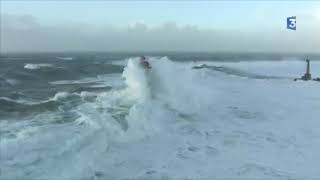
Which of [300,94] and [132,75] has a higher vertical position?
[132,75]

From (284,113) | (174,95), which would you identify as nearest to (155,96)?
(174,95)

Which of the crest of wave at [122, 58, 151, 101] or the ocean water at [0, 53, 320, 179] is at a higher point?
the crest of wave at [122, 58, 151, 101]

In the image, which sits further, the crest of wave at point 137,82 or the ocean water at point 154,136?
the crest of wave at point 137,82

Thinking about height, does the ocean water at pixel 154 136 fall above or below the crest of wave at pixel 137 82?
below

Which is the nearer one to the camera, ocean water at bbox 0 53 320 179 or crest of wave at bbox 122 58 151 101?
ocean water at bbox 0 53 320 179

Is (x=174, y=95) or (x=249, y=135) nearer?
(x=249, y=135)

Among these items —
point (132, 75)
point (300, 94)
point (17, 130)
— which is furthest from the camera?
point (300, 94)

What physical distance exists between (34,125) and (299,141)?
5972mm

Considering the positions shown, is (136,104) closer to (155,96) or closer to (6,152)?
(155,96)

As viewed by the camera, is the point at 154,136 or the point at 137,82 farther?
the point at 137,82

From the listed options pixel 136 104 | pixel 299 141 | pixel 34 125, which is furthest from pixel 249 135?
pixel 34 125

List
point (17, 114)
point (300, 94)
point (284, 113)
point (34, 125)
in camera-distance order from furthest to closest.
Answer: point (300, 94) < point (284, 113) < point (17, 114) < point (34, 125)

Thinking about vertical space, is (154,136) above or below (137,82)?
below

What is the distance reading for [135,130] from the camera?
11.2 meters
